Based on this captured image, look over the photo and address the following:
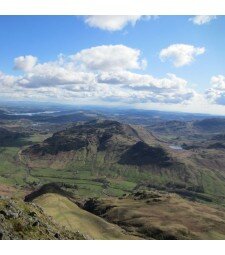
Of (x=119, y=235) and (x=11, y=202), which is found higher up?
(x=11, y=202)

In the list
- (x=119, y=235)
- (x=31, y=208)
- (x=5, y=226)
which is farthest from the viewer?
(x=119, y=235)

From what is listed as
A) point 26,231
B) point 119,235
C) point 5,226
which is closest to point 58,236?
point 26,231
